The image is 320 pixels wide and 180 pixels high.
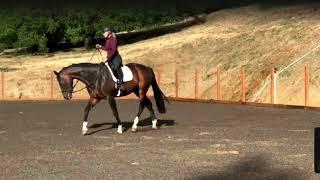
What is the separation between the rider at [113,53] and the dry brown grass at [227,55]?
1398cm

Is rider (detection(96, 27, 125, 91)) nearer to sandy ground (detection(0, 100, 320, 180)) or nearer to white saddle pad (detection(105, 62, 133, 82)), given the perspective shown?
white saddle pad (detection(105, 62, 133, 82))

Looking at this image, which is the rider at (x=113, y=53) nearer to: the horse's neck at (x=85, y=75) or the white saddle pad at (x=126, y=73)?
the white saddle pad at (x=126, y=73)

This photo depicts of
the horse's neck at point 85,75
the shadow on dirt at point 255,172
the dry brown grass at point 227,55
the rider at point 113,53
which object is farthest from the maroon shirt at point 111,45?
the dry brown grass at point 227,55

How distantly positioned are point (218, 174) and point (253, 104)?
18.2 m

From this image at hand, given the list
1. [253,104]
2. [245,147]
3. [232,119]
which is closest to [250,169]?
[245,147]

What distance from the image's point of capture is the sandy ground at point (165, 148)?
10984 millimetres

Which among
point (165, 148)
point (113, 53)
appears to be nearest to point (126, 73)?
point (113, 53)

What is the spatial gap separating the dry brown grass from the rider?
1398cm

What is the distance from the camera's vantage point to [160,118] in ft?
73.7

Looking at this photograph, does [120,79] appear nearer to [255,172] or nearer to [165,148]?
[165,148]

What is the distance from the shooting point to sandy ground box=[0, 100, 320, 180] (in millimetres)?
10984

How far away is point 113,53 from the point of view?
16844 mm

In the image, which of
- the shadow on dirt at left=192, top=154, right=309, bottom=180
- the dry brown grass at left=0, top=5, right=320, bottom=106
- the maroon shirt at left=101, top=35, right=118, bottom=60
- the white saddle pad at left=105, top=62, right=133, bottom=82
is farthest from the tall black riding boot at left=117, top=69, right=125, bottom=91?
the dry brown grass at left=0, top=5, right=320, bottom=106

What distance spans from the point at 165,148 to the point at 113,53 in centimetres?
366
